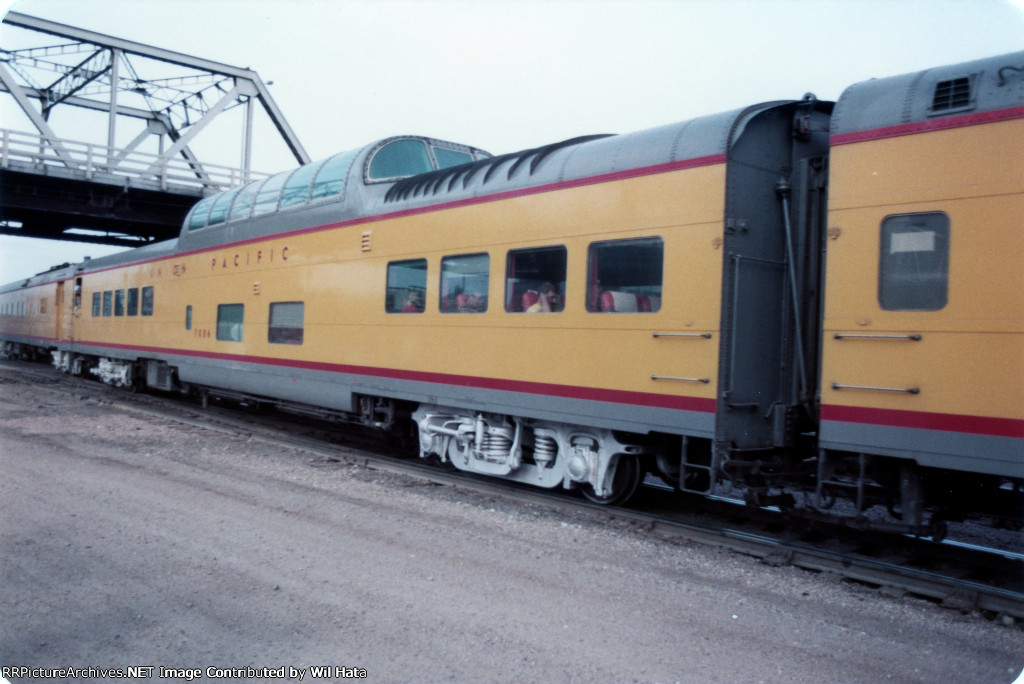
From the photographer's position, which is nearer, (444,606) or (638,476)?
(444,606)

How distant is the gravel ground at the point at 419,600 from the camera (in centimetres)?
370

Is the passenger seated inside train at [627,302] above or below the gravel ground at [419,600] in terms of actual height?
above

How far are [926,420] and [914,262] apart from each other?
105 cm

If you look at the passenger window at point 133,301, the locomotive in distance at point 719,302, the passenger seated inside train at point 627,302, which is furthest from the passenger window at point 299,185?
the passenger window at point 133,301

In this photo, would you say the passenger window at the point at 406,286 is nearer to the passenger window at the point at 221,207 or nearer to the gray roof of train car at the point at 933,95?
the gray roof of train car at the point at 933,95

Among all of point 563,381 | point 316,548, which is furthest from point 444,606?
point 563,381

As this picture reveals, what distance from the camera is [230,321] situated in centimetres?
1166

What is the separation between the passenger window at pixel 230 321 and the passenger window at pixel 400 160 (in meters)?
3.63

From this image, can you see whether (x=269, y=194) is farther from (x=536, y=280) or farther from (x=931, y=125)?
(x=931, y=125)

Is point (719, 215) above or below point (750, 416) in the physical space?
above

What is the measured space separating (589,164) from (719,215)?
5.04ft

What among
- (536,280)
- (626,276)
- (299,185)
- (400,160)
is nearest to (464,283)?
(536,280)

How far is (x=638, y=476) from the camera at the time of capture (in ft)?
22.1

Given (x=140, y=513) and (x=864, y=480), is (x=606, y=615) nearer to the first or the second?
(x=864, y=480)
